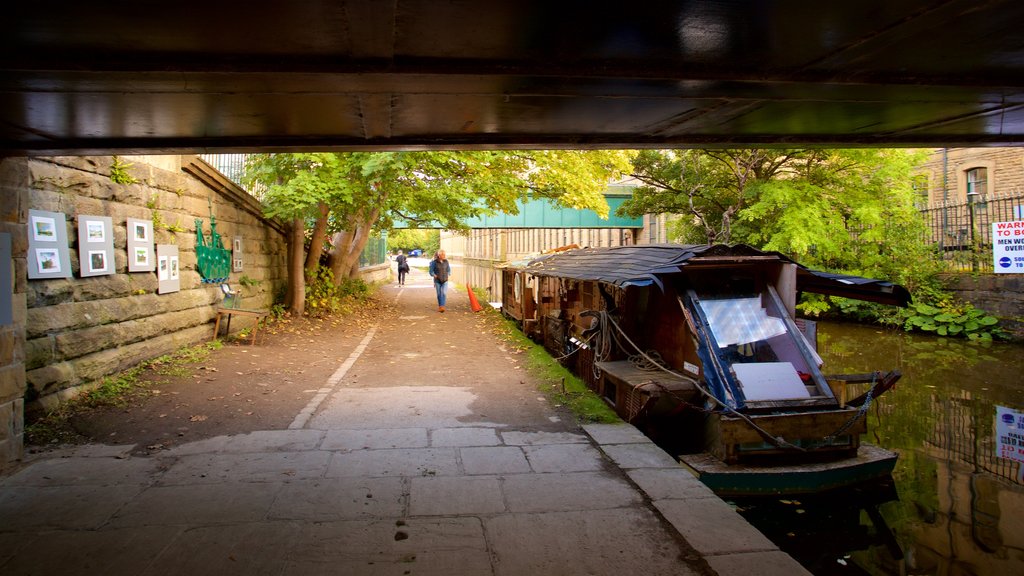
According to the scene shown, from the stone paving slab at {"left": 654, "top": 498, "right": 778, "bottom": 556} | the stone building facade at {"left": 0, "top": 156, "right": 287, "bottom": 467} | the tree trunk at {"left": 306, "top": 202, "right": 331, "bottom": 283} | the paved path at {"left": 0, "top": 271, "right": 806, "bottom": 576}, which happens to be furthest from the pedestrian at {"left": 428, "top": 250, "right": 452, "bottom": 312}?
the stone paving slab at {"left": 654, "top": 498, "right": 778, "bottom": 556}

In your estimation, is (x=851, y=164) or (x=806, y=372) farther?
(x=851, y=164)

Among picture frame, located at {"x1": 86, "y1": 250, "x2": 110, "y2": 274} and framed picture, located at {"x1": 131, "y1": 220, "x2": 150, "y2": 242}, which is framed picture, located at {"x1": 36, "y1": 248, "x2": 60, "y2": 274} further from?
framed picture, located at {"x1": 131, "y1": 220, "x2": 150, "y2": 242}

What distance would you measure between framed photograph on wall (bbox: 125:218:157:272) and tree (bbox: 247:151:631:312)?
3.76 meters

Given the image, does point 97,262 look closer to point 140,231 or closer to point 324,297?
point 140,231

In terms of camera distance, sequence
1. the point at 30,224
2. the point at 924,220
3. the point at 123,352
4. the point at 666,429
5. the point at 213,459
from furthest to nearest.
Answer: the point at 924,220
the point at 123,352
the point at 666,429
the point at 30,224
the point at 213,459

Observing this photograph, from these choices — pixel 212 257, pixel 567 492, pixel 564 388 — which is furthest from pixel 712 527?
pixel 212 257

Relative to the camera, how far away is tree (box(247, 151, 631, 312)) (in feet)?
42.8

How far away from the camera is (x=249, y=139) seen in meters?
5.93

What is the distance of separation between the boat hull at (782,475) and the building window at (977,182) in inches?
865

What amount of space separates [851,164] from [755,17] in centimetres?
1548

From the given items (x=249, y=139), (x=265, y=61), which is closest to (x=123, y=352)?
(x=249, y=139)

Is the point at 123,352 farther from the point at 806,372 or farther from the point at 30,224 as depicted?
the point at 806,372

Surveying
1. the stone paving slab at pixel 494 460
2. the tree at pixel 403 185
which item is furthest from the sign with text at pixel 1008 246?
the stone paving slab at pixel 494 460

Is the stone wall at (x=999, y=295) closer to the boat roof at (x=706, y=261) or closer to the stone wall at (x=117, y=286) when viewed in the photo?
the boat roof at (x=706, y=261)
